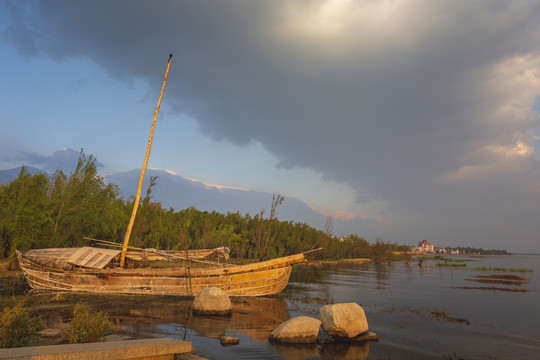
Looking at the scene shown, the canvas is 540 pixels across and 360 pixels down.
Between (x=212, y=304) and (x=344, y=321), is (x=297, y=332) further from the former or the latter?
(x=212, y=304)

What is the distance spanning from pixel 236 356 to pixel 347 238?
91009 millimetres

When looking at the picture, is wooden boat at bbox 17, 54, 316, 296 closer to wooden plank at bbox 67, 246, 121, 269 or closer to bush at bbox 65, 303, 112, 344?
wooden plank at bbox 67, 246, 121, 269

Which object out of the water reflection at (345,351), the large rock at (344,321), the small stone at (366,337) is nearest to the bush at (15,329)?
the water reflection at (345,351)

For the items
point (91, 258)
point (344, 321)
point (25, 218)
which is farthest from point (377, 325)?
point (25, 218)

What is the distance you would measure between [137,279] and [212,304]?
6.80 m

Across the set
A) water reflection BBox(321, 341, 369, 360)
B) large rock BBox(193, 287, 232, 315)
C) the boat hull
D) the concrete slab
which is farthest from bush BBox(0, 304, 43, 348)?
the boat hull

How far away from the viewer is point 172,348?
7668 millimetres

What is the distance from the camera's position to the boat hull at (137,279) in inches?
792

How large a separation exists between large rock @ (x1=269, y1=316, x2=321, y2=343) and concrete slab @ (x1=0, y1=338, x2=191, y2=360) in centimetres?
442

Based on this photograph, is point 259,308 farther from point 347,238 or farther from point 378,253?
point 347,238

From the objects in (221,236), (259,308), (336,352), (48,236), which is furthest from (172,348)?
(221,236)

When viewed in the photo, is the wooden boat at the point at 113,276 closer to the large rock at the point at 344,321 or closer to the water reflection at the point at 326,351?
the large rock at the point at 344,321

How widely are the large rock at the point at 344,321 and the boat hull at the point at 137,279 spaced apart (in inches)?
368

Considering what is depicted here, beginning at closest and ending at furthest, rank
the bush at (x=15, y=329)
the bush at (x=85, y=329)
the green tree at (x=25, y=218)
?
the bush at (x=15, y=329) → the bush at (x=85, y=329) → the green tree at (x=25, y=218)
